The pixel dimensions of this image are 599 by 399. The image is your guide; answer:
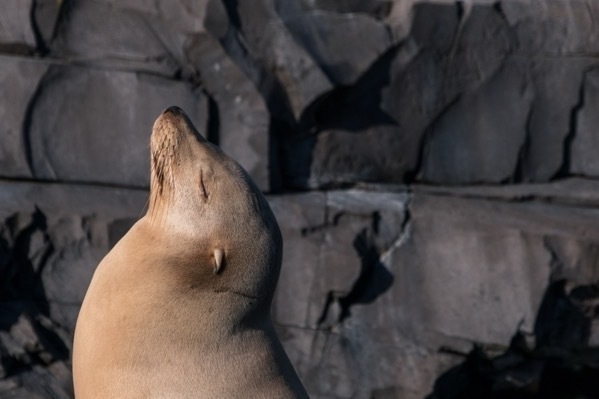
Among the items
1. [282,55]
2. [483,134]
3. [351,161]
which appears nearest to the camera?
[282,55]

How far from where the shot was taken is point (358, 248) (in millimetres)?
7316

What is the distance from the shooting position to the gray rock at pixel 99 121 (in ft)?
23.7

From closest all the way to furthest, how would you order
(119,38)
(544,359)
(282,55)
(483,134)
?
(282,55), (119,38), (483,134), (544,359)

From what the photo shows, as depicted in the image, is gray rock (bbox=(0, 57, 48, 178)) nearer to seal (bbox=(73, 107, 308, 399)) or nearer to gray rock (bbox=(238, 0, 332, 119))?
gray rock (bbox=(238, 0, 332, 119))

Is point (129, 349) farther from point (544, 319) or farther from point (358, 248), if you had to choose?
point (544, 319)

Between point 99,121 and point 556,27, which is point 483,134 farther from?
point 99,121

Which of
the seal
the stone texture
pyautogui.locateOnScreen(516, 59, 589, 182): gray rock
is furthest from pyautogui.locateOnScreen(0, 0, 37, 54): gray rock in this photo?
the seal

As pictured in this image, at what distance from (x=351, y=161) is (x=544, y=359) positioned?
1858 mm

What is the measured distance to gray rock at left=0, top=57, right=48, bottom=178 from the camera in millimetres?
7180

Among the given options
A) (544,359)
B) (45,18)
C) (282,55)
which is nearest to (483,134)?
(282,55)

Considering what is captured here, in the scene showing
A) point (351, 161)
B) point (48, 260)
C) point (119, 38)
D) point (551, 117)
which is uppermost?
point (119, 38)

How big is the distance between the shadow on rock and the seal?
149 inches

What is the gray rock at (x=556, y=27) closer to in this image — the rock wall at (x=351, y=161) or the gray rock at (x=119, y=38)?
the rock wall at (x=351, y=161)

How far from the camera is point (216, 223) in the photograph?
3.88 metres
